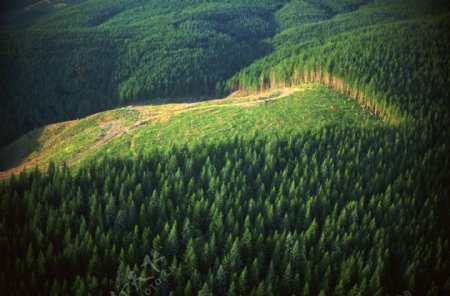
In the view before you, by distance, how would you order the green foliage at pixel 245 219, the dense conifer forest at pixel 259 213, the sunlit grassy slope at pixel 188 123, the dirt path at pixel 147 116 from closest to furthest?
the dense conifer forest at pixel 259 213, the green foliage at pixel 245 219, the sunlit grassy slope at pixel 188 123, the dirt path at pixel 147 116

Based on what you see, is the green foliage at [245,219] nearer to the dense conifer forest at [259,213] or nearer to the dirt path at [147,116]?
the dense conifer forest at [259,213]

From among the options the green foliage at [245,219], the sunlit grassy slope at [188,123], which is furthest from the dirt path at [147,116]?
the green foliage at [245,219]

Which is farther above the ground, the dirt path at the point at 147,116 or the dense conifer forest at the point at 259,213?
the dirt path at the point at 147,116

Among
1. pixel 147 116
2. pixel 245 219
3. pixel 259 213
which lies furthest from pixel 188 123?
pixel 259 213

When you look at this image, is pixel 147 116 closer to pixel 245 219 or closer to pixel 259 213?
pixel 245 219

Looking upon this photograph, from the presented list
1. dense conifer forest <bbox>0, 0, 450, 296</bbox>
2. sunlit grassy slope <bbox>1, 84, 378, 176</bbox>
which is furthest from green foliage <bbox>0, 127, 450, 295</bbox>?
sunlit grassy slope <bbox>1, 84, 378, 176</bbox>

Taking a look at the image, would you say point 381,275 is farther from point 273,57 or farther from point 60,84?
point 60,84

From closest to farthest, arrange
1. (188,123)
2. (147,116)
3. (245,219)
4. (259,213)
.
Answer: (259,213) < (245,219) < (188,123) < (147,116)

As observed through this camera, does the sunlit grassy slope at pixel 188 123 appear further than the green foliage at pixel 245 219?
Yes

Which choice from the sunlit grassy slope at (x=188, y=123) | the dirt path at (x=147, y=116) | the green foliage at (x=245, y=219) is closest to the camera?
the green foliage at (x=245, y=219)
